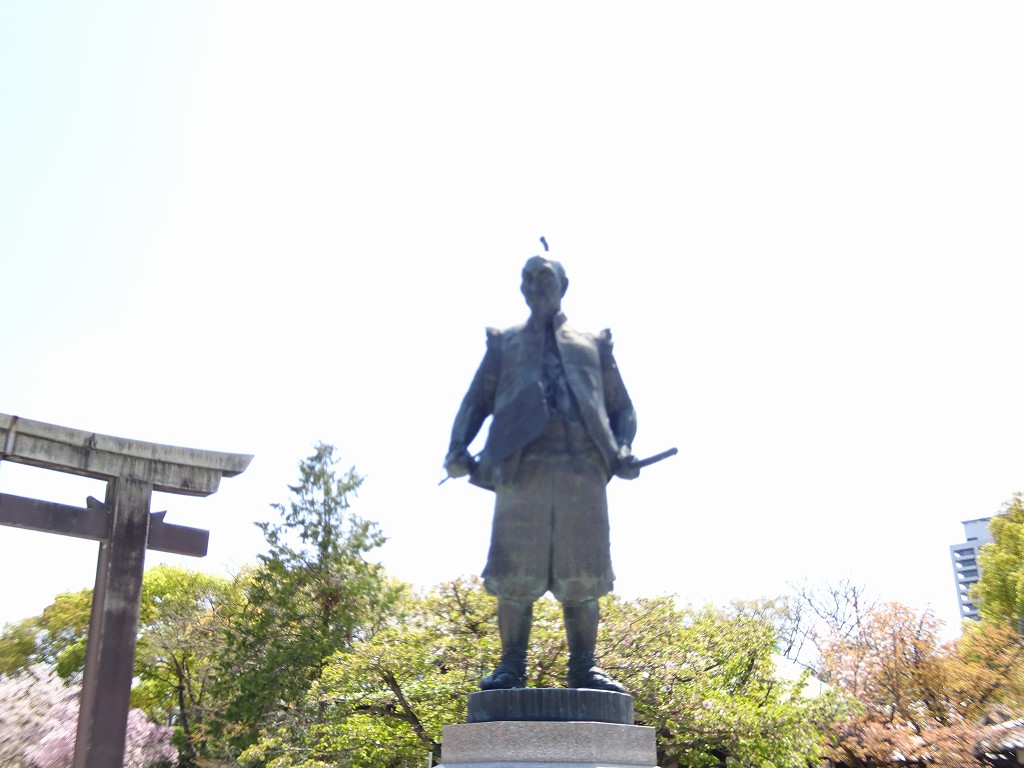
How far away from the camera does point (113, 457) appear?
11008mm

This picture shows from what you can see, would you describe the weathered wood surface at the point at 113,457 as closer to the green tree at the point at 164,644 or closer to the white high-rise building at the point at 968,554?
the green tree at the point at 164,644

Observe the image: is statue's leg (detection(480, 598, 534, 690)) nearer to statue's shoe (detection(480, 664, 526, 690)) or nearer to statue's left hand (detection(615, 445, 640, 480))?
statue's shoe (detection(480, 664, 526, 690))

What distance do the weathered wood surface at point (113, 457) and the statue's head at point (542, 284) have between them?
7355 millimetres

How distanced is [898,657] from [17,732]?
2021 centimetres

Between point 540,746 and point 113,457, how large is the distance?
8.35 metres

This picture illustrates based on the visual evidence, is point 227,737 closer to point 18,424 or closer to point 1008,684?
point 18,424

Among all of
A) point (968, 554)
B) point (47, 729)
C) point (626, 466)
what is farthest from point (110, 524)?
point (968, 554)

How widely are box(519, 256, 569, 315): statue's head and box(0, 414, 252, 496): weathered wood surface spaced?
735 centimetres

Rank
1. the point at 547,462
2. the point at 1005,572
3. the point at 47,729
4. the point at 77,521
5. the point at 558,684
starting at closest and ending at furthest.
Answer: the point at 547,462 < the point at 77,521 < the point at 558,684 < the point at 47,729 < the point at 1005,572

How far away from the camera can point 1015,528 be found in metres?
31.4

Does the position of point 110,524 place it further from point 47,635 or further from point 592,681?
point 47,635

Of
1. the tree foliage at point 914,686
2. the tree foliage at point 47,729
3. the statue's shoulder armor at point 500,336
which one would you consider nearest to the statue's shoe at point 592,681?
the statue's shoulder armor at point 500,336

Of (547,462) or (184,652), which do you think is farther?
(184,652)

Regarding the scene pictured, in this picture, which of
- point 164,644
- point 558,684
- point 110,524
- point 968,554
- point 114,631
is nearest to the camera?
point 114,631
